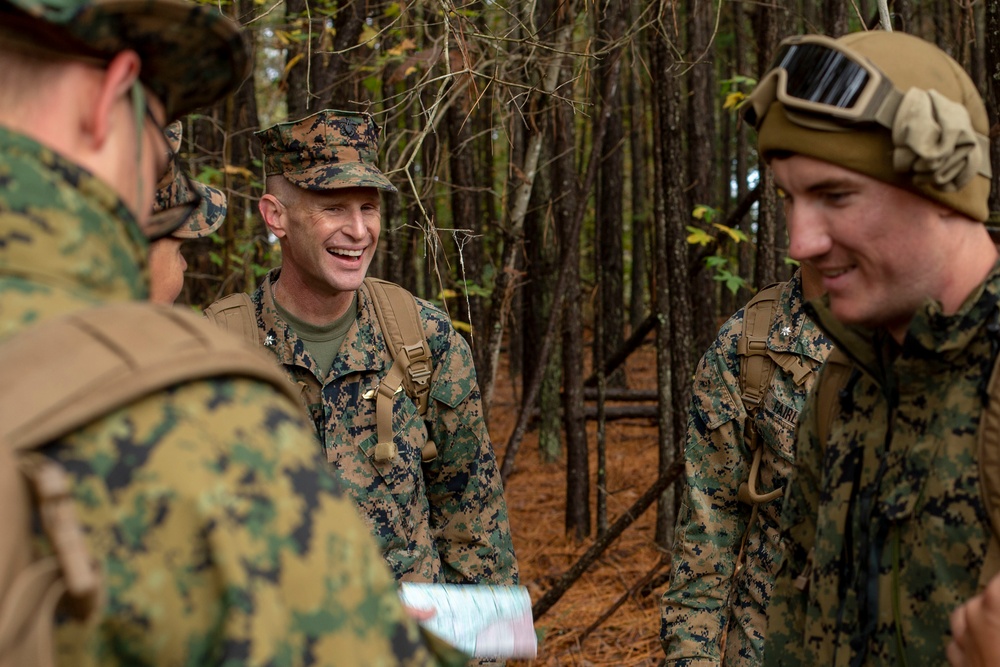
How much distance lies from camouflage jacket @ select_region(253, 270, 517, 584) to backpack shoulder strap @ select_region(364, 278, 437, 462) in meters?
0.03

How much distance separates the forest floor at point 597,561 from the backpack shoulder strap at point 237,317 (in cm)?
176

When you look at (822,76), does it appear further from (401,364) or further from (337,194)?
(337,194)

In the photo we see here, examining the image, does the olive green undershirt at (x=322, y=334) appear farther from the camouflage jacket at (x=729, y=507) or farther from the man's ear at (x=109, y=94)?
the man's ear at (x=109, y=94)

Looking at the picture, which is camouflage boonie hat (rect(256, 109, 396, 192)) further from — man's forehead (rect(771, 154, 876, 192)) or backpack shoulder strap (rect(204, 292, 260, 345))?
man's forehead (rect(771, 154, 876, 192))

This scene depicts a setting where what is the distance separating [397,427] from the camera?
3.44 metres

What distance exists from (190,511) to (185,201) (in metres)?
2.37

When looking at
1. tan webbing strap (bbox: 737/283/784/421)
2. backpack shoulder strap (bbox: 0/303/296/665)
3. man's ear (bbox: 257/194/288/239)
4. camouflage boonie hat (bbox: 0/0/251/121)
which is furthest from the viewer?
man's ear (bbox: 257/194/288/239)

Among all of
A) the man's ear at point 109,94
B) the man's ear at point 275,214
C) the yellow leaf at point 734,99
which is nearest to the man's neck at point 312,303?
the man's ear at point 275,214

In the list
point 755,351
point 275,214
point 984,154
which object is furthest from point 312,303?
point 984,154

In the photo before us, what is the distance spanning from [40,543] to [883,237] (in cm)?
162

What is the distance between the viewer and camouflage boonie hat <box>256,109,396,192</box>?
11.9 ft

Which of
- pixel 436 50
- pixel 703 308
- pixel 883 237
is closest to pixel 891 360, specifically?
pixel 883 237

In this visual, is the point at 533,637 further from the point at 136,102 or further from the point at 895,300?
the point at 136,102

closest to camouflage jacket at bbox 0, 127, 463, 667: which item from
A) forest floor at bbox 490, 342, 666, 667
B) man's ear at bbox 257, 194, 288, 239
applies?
man's ear at bbox 257, 194, 288, 239
